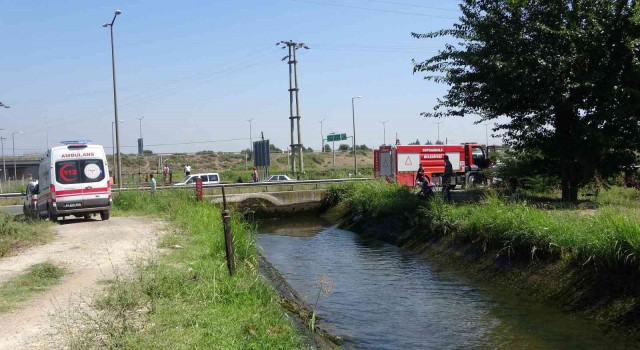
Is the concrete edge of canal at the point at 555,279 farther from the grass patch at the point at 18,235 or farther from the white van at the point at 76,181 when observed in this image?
the white van at the point at 76,181

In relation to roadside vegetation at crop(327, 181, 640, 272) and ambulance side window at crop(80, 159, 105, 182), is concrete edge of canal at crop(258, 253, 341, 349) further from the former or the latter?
ambulance side window at crop(80, 159, 105, 182)

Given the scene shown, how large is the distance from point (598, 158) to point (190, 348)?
16.3 metres

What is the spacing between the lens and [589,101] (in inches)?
715

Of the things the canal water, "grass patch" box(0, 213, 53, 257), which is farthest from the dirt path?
the canal water

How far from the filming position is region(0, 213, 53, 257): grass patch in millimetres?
14141

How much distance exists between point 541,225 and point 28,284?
9.97 metres

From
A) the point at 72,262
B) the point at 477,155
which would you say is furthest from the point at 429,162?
the point at 72,262

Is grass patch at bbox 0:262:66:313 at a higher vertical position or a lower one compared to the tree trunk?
lower

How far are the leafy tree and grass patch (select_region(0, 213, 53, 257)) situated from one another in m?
12.6

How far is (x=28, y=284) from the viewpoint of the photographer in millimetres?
9750

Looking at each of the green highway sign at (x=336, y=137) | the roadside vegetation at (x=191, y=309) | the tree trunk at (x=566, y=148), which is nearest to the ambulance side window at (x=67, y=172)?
the roadside vegetation at (x=191, y=309)

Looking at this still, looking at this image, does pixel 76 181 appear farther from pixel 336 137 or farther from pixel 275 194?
pixel 336 137

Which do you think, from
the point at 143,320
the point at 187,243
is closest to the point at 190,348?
the point at 143,320

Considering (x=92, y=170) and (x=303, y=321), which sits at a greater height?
(x=92, y=170)
